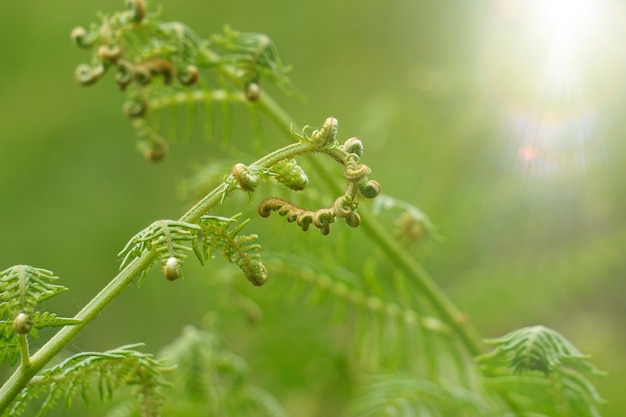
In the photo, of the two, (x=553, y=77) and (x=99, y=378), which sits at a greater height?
(x=553, y=77)

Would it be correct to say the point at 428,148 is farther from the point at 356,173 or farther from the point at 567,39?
the point at 356,173

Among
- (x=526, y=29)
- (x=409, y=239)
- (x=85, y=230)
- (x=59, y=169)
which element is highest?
(x=526, y=29)

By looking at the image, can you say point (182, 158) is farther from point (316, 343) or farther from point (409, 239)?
point (409, 239)

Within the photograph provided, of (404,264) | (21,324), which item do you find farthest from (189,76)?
(21,324)

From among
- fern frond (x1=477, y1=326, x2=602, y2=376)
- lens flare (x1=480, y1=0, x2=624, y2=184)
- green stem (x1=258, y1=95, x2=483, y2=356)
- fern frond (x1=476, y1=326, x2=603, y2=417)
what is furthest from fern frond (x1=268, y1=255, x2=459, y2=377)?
lens flare (x1=480, y1=0, x2=624, y2=184)

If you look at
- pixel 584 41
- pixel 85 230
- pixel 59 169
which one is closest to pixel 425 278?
pixel 584 41

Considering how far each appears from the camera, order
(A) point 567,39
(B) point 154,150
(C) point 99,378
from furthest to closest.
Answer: (A) point 567,39, (B) point 154,150, (C) point 99,378
